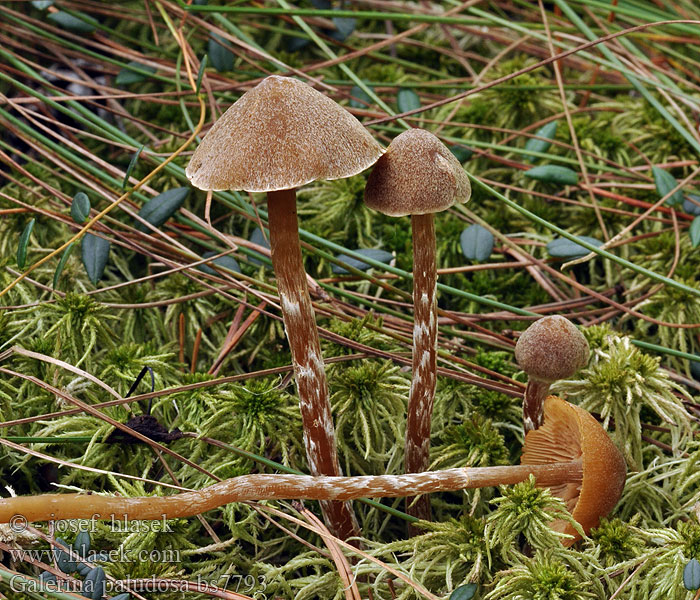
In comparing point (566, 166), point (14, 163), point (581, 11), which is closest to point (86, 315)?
point (14, 163)

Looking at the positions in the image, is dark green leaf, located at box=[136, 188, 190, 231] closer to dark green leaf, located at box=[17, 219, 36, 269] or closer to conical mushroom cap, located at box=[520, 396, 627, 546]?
dark green leaf, located at box=[17, 219, 36, 269]

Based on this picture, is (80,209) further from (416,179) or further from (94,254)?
(416,179)

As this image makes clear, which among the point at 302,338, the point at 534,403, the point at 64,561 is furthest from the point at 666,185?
the point at 64,561

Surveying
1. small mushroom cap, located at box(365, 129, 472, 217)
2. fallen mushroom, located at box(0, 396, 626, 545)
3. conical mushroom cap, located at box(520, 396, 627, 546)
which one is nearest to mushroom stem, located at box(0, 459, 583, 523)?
fallen mushroom, located at box(0, 396, 626, 545)

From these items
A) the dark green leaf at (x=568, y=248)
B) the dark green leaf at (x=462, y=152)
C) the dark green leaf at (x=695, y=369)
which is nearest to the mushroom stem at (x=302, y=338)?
the dark green leaf at (x=568, y=248)

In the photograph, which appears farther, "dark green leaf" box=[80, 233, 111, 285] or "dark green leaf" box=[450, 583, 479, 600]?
"dark green leaf" box=[80, 233, 111, 285]

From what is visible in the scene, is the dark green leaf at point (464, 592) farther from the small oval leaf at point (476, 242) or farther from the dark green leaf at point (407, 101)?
the dark green leaf at point (407, 101)

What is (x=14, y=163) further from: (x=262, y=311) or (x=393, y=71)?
(x=393, y=71)
